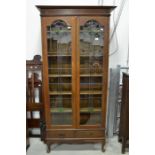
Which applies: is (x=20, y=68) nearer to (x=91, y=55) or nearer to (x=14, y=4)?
(x=14, y=4)

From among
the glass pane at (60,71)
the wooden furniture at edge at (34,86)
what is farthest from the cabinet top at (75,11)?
the wooden furniture at edge at (34,86)

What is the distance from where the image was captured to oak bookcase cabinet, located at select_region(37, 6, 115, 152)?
2389 mm

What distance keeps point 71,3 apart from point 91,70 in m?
0.97

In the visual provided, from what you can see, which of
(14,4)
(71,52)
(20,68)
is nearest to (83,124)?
(71,52)

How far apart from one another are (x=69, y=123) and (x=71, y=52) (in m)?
0.89

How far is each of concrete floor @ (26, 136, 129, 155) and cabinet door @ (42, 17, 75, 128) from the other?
357 mm

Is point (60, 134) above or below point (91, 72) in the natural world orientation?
below

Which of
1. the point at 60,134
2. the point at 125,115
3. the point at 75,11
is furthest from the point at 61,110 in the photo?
the point at 75,11

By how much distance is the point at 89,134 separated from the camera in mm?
2617

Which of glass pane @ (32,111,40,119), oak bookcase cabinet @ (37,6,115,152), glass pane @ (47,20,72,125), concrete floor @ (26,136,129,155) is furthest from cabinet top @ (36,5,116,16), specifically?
concrete floor @ (26,136,129,155)

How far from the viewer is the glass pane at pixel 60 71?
2.47 meters

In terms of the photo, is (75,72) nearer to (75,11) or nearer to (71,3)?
(75,11)
